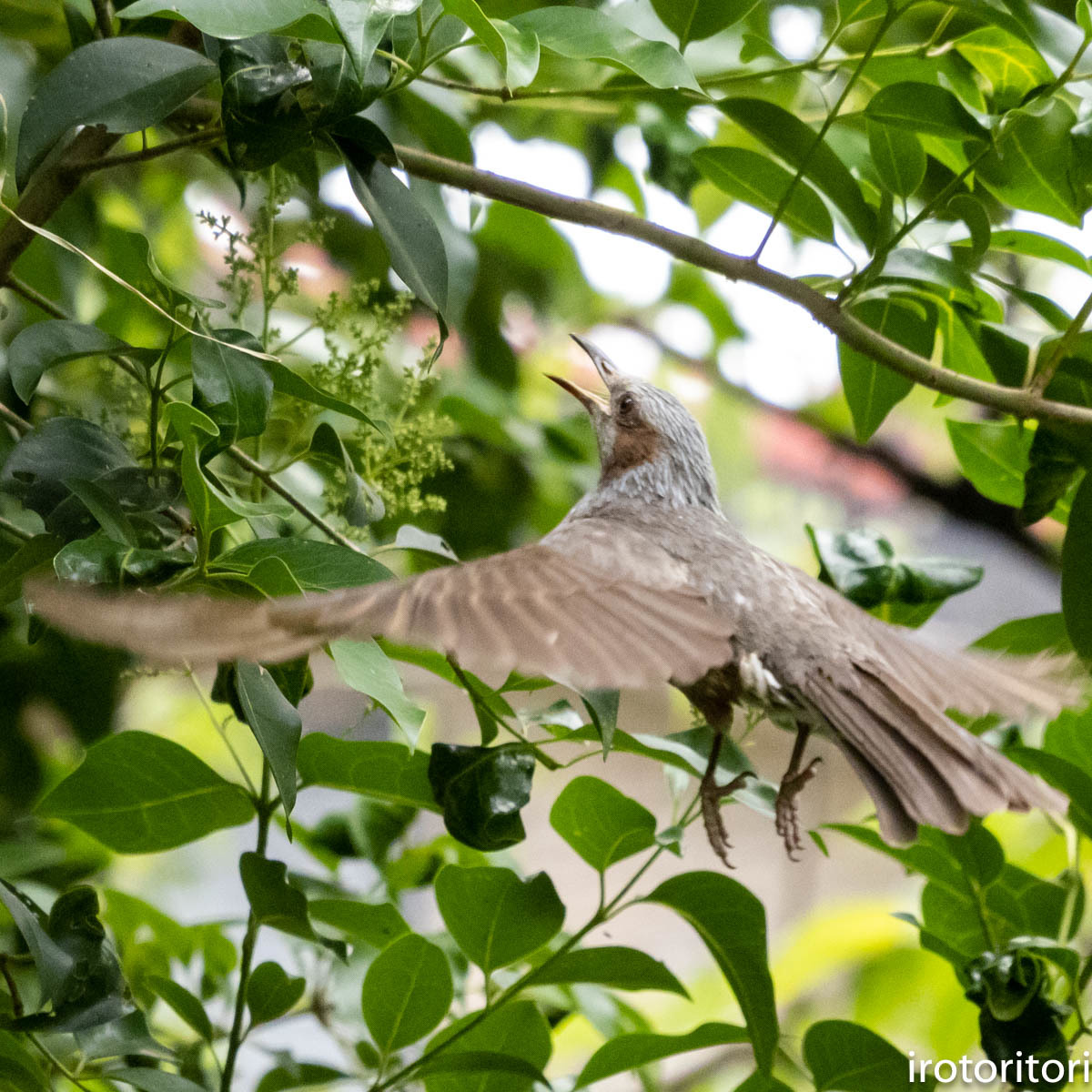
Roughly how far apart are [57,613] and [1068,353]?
107 centimetres

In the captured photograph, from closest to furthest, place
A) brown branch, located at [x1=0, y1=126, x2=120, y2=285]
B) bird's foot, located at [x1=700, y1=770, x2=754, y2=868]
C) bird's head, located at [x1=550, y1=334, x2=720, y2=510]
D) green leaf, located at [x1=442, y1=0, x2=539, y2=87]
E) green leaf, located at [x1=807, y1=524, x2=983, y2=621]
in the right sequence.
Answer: green leaf, located at [x1=442, y1=0, x2=539, y2=87]
brown branch, located at [x1=0, y1=126, x2=120, y2=285]
bird's foot, located at [x1=700, y1=770, x2=754, y2=868]
green leaf, located at [x1=807, y1=524, x2=983, y2=621]
bird's head, located at [x1=550, y1=334, x2=720, y2=510]

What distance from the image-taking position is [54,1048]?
1.51 meters

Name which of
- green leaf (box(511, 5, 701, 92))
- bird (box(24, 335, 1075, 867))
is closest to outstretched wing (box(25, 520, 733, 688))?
bird (box(24, 335, 1075, 867))

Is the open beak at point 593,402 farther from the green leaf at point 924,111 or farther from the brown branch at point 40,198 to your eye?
the brown branch at point 40,198

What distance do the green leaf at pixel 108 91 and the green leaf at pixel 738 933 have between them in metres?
0.93

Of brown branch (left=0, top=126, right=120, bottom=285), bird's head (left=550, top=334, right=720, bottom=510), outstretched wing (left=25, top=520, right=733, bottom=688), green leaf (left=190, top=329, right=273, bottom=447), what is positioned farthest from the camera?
bird's head (left=550, top=334, right=720, bottom=510)

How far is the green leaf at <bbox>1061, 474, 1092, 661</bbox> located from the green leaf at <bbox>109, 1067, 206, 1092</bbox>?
106cm

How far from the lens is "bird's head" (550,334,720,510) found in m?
1.96

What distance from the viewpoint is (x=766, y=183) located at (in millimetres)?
1396

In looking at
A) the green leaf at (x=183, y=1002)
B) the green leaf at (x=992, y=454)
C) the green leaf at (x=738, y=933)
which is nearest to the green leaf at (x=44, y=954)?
the green leaf at (x=183, y=1002)

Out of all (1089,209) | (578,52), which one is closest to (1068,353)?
(1089,209)

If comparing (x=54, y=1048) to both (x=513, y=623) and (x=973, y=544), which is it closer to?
(x=513, y=623)

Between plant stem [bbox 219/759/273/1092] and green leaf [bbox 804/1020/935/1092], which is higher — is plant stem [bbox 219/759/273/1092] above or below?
above

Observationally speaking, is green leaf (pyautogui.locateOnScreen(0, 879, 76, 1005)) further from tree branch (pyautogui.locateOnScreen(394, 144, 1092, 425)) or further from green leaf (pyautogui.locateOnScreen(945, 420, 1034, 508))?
green leaf (pyautogui.locateOnScreen(945, 420, 1034, 508))
